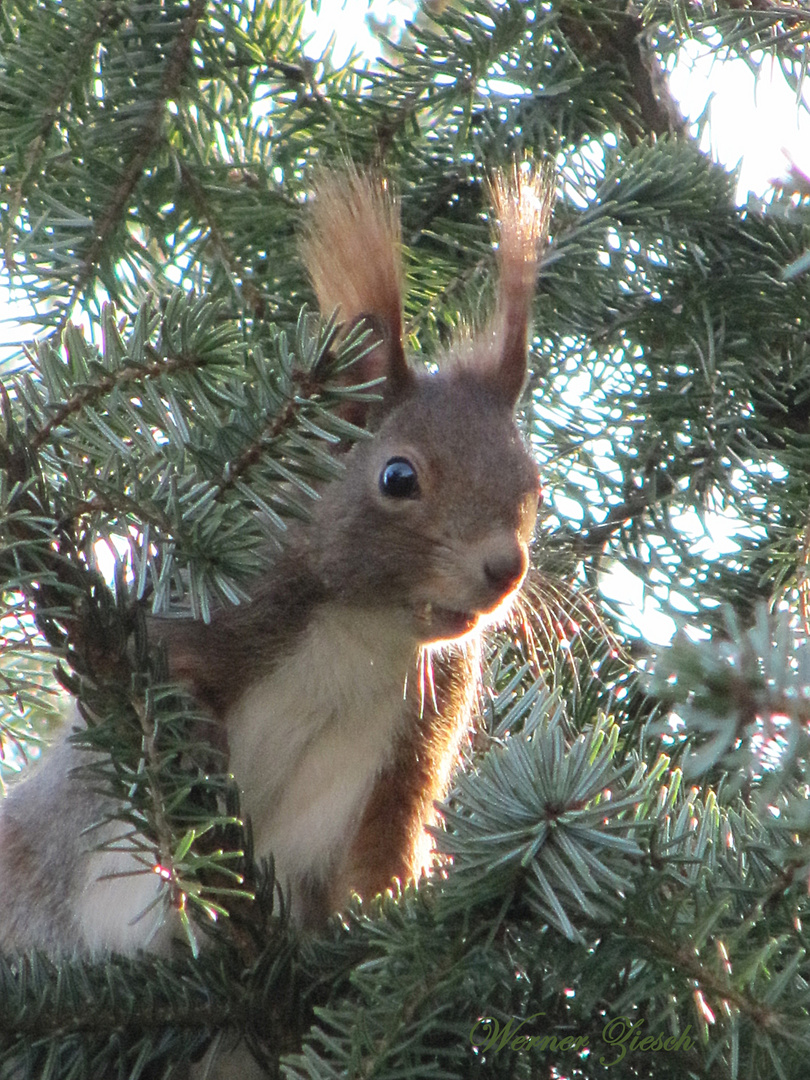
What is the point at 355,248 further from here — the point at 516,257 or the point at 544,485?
the point at 544,485

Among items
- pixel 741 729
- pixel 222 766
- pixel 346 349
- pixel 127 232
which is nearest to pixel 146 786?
pixel 222 766

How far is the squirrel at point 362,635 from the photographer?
1.24 meters

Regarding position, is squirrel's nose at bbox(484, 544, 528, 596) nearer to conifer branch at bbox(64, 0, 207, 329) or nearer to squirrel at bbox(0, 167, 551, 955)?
squirrel at bbox(0, 167, 551, 955)

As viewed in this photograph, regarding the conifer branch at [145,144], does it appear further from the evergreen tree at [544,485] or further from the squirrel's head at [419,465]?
the squirrel's head at [419,465]

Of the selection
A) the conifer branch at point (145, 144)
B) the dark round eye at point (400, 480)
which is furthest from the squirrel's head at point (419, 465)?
the conifer branch at point (145, 144)

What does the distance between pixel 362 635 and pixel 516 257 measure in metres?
0.42

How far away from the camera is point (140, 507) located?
77cm

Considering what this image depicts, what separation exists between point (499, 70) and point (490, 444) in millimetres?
366

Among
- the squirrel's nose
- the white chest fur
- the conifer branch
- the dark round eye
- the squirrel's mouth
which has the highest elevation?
the conifer branch

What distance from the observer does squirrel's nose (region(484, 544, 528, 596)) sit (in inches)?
47.5

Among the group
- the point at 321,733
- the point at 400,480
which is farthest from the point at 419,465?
the point at 321,733

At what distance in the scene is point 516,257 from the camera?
1.29 metres

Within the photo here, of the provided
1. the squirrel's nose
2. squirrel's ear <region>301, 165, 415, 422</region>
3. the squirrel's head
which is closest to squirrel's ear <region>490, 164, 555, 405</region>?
the squirrel's head

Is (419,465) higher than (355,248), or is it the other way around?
(355,248)
